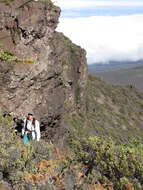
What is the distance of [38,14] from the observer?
26969mm

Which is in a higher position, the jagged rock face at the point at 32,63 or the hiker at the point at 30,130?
the jagged rock face at the point at 32,63

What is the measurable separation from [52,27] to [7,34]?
11.0 feet

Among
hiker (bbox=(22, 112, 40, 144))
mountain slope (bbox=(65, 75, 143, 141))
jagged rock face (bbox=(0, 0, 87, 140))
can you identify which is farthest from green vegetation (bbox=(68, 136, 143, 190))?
mountain slope (bbox=(65, 75, 143, 141))

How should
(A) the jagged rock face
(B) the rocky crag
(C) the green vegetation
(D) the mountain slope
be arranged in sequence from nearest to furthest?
(B) the rocky crag, (C) the green vegetation, (A) the jagged rock face, (D) the mountain slope

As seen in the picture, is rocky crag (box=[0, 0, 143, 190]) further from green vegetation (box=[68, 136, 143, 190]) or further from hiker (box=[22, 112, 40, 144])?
hiker (box=[22, 112, 40, 144])

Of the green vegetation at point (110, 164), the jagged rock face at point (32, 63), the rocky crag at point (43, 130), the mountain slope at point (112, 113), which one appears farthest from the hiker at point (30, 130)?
the mountain slope at point (112, 113)

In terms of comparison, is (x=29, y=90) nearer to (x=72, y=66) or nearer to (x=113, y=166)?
(x=113, y=166)

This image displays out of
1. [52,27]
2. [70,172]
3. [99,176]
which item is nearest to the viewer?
[70,172]

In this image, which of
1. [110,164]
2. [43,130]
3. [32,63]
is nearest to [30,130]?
[110,164]

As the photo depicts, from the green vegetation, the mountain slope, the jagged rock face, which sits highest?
the jagged rock face

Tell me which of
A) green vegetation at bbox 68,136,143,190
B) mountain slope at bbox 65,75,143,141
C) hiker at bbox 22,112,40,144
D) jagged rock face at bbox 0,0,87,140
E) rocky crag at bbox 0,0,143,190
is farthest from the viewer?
mountain slope at bbox 65,75,143,141

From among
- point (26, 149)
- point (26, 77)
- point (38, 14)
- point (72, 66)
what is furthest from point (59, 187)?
point (72, 66)

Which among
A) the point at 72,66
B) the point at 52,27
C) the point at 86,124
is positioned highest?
the point at 52,27

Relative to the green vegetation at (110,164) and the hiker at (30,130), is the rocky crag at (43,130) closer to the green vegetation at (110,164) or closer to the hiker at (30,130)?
the green vegetation at (110,164)
